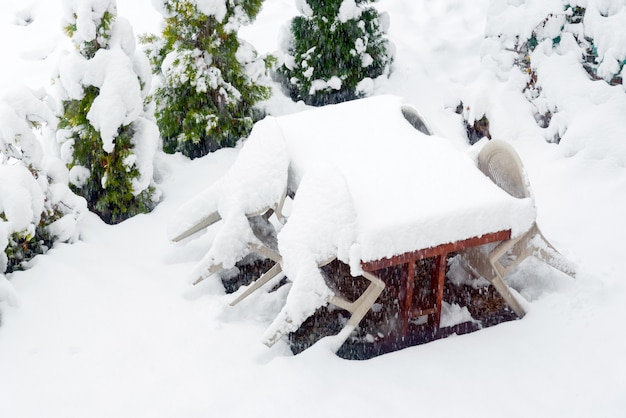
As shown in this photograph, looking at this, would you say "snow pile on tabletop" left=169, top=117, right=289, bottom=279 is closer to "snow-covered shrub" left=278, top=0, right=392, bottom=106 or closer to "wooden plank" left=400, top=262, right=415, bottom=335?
"wooden plank" left=400, top=262, right=415, bottom=335

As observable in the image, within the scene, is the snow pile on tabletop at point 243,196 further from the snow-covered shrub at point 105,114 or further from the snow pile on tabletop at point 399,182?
the snow-covered shrub at point 105,114

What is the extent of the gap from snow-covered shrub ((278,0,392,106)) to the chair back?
3688mm

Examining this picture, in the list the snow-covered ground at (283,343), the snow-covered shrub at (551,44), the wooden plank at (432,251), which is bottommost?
the snow-covered ground at (283,343)

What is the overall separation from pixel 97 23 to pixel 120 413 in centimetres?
385

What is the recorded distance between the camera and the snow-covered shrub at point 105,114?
6.24 meters

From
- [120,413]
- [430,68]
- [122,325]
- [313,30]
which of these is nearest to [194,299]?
[122,325]

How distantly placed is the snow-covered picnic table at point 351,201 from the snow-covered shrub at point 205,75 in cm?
184

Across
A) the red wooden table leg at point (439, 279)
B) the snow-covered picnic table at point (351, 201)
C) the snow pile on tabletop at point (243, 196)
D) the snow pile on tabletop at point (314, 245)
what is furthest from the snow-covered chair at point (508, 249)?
the snow pile on tabletop at point (243, 196)

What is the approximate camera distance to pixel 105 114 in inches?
247

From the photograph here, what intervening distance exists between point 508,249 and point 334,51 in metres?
4.66

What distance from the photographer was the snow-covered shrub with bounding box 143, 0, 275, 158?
741 centimetres

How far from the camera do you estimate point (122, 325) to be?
17.5 feet

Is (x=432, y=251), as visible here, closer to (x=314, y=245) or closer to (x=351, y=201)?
(x=351, y=201)

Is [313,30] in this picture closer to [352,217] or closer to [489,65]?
[489,65]
